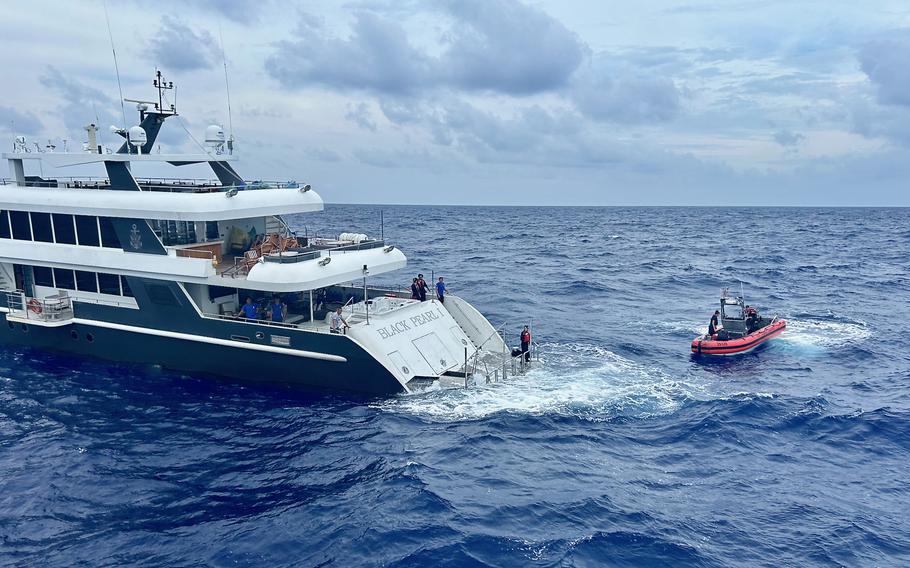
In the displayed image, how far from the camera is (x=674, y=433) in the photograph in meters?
17.3

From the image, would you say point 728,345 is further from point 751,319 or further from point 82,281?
point 82,281

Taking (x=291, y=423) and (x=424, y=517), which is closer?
(x=424, y=517)

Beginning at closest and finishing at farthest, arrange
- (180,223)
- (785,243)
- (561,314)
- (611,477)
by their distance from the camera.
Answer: (611,477)
(180,223)
(561,314)
(785,243)

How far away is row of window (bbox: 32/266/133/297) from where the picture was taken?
23359 mm

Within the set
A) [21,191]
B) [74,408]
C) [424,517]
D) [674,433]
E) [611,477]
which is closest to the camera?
[424,517]

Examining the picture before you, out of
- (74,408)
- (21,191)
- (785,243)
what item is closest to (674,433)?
(74,408)

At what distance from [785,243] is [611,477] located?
7351 cm

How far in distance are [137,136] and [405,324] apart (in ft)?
37.5

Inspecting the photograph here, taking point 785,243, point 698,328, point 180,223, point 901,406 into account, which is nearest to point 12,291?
point 180,223

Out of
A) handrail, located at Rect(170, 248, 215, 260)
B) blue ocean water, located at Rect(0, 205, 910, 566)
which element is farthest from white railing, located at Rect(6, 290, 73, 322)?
handrail, located at Rect(170, 248, 215, 260)

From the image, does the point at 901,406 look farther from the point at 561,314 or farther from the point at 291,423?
the point at 291,423

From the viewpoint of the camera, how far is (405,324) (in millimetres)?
21594

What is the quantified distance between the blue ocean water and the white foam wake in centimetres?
9

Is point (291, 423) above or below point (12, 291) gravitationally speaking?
below
